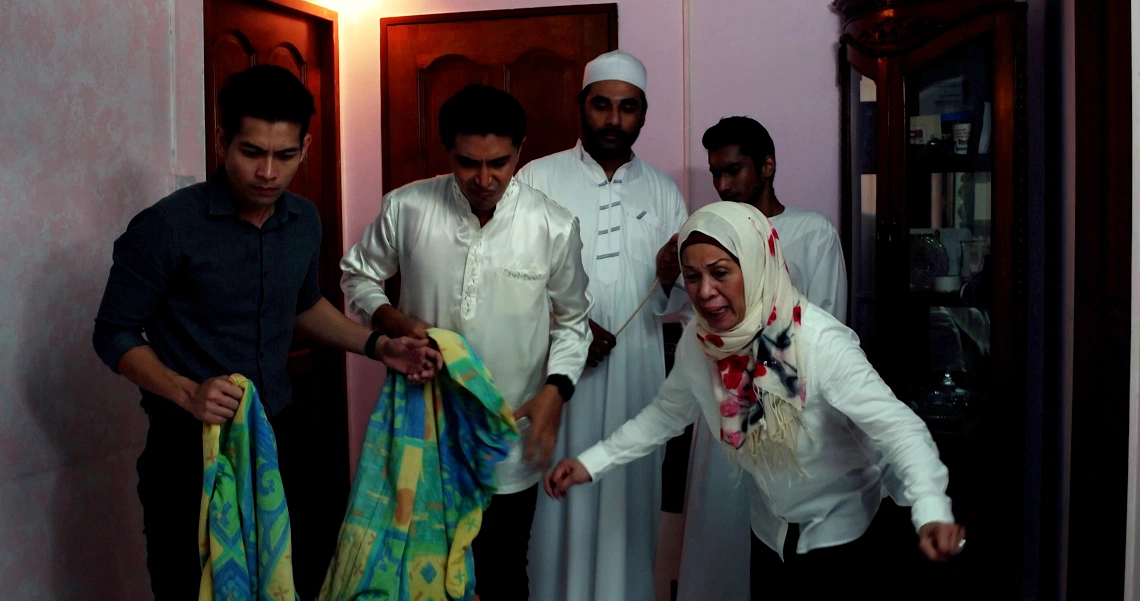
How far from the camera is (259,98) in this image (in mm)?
1714

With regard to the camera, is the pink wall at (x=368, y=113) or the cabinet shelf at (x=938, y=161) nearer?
the cabinet shelf at (x=938, y=161)

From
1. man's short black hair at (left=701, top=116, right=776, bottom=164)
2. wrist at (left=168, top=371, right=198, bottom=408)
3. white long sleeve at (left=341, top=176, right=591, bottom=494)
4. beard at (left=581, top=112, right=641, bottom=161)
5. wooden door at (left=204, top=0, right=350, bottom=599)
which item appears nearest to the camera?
wrist at (left=168, top=371, right=198, bottom=408)

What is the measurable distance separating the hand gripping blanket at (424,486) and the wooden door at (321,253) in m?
1.49

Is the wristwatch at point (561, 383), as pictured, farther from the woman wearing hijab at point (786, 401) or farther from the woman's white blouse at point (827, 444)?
the woman wearing hijab at point (786, 401)

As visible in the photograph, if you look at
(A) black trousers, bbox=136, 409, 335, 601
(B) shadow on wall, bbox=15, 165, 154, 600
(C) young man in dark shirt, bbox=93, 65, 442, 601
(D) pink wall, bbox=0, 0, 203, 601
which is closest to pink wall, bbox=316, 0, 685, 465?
(D) pink wall, bbox=0, 0, 203, 601

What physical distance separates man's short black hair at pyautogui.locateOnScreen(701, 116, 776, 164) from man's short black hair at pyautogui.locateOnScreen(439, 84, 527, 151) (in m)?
1.04

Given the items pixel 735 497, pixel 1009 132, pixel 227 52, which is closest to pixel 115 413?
pixel 227 52

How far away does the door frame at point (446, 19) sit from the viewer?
356 cm

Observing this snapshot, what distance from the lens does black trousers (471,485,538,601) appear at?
2.08 m

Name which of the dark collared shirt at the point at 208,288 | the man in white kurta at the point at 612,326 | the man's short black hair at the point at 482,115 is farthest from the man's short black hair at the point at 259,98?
the man in white kurta at the point at 612,326

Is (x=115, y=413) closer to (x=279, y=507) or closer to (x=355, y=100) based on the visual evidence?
(x=279, y=507)

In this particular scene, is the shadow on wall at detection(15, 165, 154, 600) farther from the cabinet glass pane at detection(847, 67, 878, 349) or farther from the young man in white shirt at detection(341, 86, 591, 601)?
the cabinet glass pane at detection(847, 67, 878, 349)

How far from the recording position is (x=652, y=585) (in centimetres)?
262

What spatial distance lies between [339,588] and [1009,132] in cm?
231
